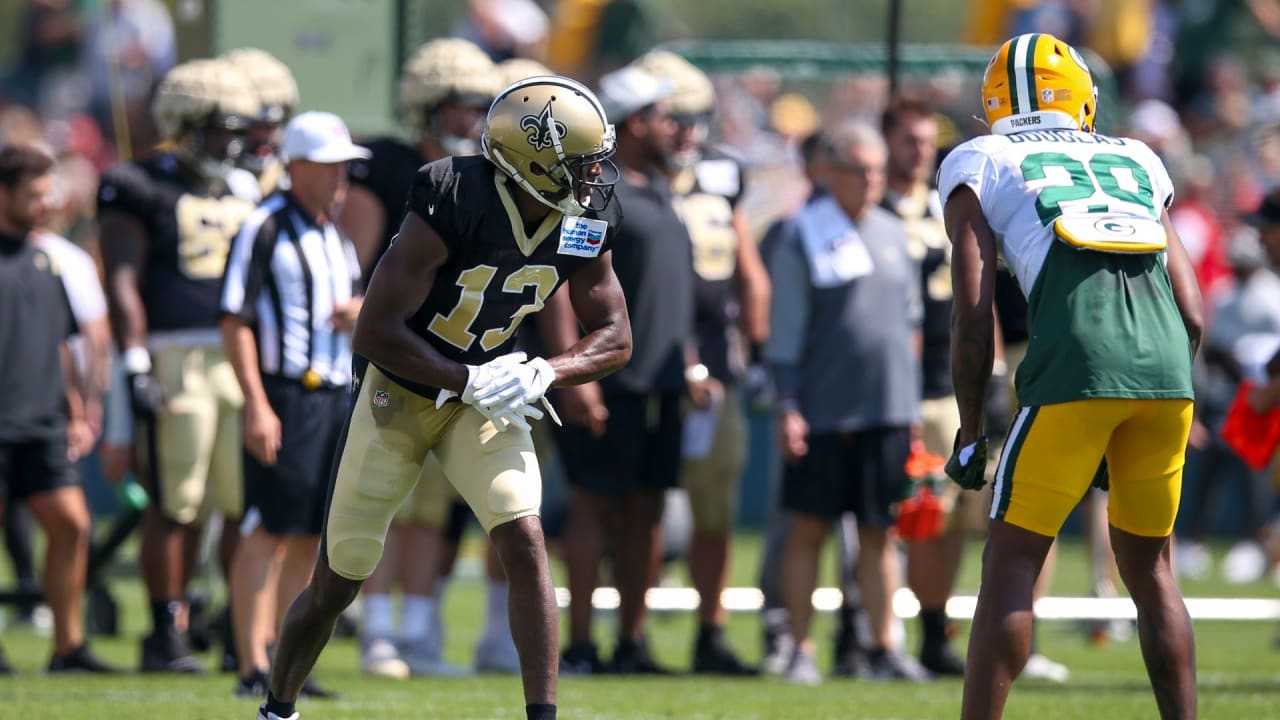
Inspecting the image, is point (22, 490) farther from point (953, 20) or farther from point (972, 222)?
point (953, 20)

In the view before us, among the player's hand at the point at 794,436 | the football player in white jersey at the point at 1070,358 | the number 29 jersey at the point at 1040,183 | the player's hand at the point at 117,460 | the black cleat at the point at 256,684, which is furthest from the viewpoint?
the player's hand at the point at 117,460

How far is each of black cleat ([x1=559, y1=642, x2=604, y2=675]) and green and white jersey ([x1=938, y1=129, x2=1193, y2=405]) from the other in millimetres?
3883

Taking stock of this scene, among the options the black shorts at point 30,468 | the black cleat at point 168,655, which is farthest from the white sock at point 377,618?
the black shorts at point 30,468

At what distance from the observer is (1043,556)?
18.5 ft

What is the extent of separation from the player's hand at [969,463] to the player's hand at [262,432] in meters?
3.00

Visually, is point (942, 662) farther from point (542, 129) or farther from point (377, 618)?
point (542, 129)

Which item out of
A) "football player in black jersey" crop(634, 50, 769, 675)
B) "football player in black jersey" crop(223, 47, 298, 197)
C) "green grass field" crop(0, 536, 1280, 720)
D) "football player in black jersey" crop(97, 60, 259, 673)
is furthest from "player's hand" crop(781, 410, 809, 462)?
"football player in black jersey" crop(223, 47, 298, 197)

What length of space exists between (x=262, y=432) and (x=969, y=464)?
3102mm

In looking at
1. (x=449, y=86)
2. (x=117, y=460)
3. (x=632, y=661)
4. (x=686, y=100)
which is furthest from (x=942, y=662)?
(x=117, y=460)

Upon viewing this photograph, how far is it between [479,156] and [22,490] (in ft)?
12.9

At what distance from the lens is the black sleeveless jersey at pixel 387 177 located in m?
9.18

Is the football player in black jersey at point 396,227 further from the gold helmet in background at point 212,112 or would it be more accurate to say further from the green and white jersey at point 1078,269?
the green and white jersey at point 1078,269

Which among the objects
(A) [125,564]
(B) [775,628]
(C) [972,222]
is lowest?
(A) [125,564]

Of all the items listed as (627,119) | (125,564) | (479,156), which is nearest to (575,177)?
(479,156)
